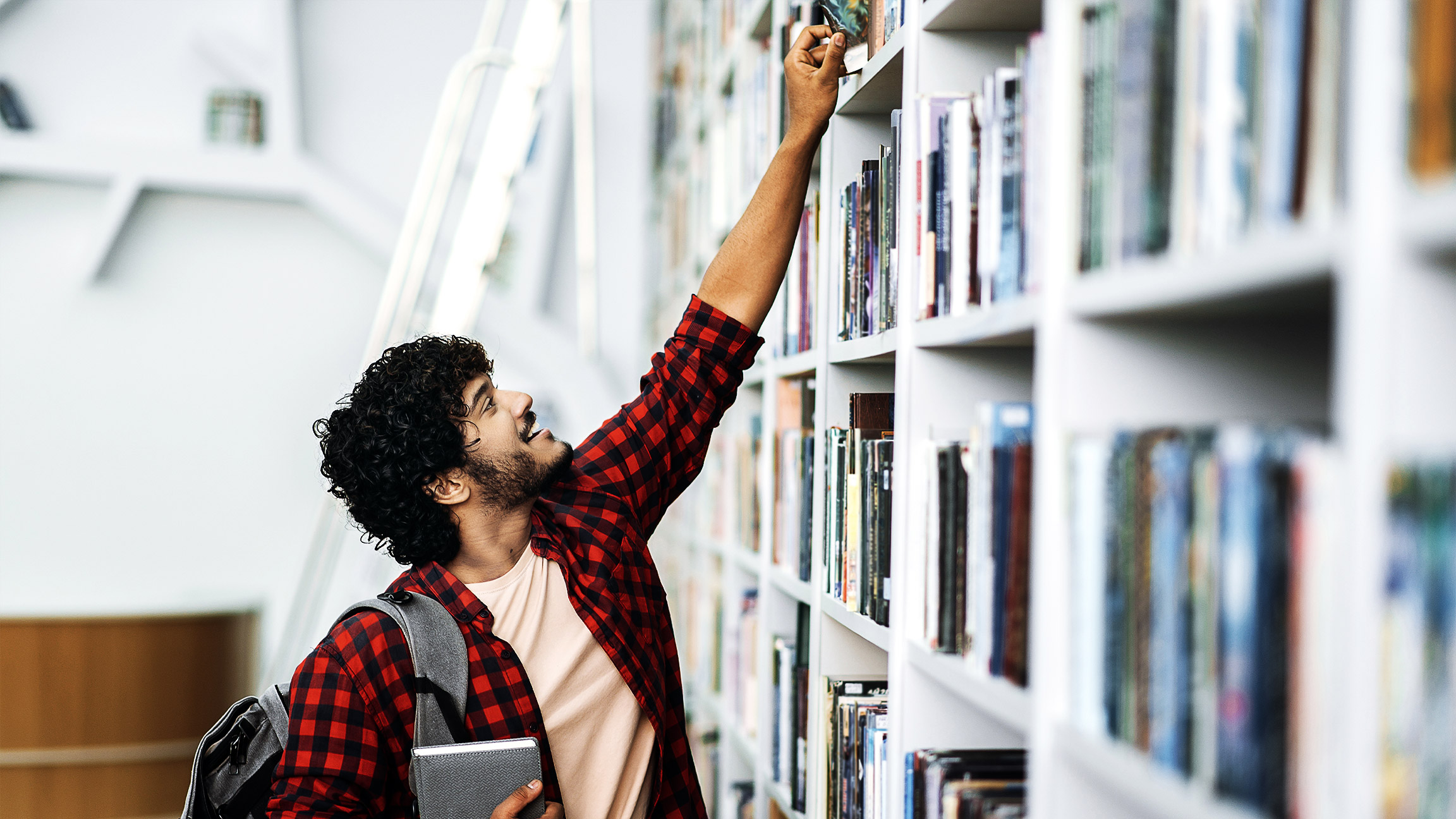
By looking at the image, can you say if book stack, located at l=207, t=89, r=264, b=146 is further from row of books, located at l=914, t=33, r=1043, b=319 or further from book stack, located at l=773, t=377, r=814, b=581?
row of books, located at l=914, t=33, r=1043, b=319

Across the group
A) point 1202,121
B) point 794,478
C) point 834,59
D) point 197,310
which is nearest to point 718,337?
point 794,478

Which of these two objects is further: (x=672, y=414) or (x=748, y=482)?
(x=748, y=482)

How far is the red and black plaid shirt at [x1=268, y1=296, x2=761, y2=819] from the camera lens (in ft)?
4.18

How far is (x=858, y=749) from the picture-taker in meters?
1.31

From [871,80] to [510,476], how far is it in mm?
703

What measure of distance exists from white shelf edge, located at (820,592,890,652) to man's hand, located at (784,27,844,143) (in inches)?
24.6

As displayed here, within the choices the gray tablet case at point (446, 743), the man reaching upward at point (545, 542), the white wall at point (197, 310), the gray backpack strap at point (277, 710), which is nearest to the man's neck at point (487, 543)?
the man reaching upward at point (545, 542)

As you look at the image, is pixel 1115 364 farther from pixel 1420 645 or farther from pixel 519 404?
pixel 519 404

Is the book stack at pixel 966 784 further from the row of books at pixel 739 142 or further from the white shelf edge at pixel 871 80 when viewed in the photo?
the row of books at pixel 739 142

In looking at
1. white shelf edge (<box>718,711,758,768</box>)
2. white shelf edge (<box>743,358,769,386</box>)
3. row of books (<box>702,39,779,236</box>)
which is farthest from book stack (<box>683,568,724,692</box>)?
row of books (<box>702,39,779,236</box>)

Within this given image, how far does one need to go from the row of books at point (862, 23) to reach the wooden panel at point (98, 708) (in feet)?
9.77

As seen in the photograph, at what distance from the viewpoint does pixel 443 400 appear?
148 centimetres

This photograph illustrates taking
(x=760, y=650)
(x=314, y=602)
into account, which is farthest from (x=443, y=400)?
(x=314, y=602)

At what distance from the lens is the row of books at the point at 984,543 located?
2.72 feet
